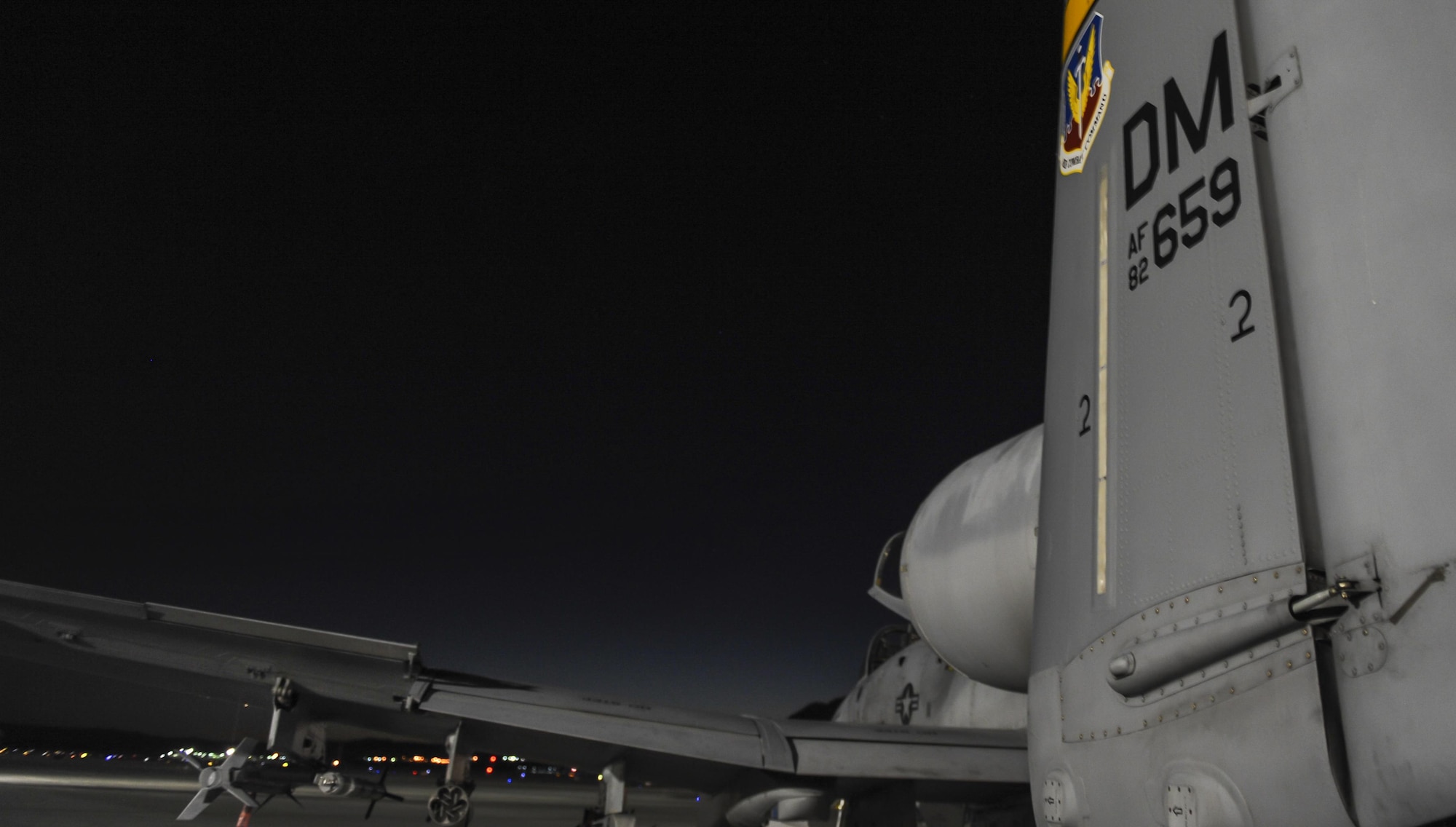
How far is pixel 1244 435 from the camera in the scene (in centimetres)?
228

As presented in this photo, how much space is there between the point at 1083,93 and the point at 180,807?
22.5 metres

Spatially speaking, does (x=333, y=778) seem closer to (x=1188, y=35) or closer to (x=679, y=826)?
(x=1188, y=35)

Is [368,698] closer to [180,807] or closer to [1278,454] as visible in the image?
[1278,454]

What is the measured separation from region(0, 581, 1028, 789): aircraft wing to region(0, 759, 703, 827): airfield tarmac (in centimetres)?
323

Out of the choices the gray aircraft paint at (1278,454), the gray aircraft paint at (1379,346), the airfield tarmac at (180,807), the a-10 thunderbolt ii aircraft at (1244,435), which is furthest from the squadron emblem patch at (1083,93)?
the airfield tarmac at (180,807)

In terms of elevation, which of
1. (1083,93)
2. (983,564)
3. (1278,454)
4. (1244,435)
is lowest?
(1278,454)

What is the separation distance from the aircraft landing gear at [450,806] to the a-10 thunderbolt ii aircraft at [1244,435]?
3.44 meters

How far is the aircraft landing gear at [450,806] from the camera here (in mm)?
4953

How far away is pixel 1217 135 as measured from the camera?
A: 8.64 ft

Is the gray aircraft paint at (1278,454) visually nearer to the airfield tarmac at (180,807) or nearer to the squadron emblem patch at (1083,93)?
the squadron emblem patch at (1083,93)

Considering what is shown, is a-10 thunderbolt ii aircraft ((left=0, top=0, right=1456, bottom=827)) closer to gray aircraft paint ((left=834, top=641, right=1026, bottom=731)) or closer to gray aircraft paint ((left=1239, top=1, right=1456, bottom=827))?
gray aircraft paint ((left=1239, top=1, right=1456, bottom=827))

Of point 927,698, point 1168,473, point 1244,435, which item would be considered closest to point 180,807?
point 927,698

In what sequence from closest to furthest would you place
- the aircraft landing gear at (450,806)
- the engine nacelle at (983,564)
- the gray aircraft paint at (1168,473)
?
the gray aircraft paint at (1168,473), the engine nacelle at (983,564), the aircraft landing gear at (450,806)

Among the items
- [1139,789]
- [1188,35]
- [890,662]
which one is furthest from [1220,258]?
[890,662]
